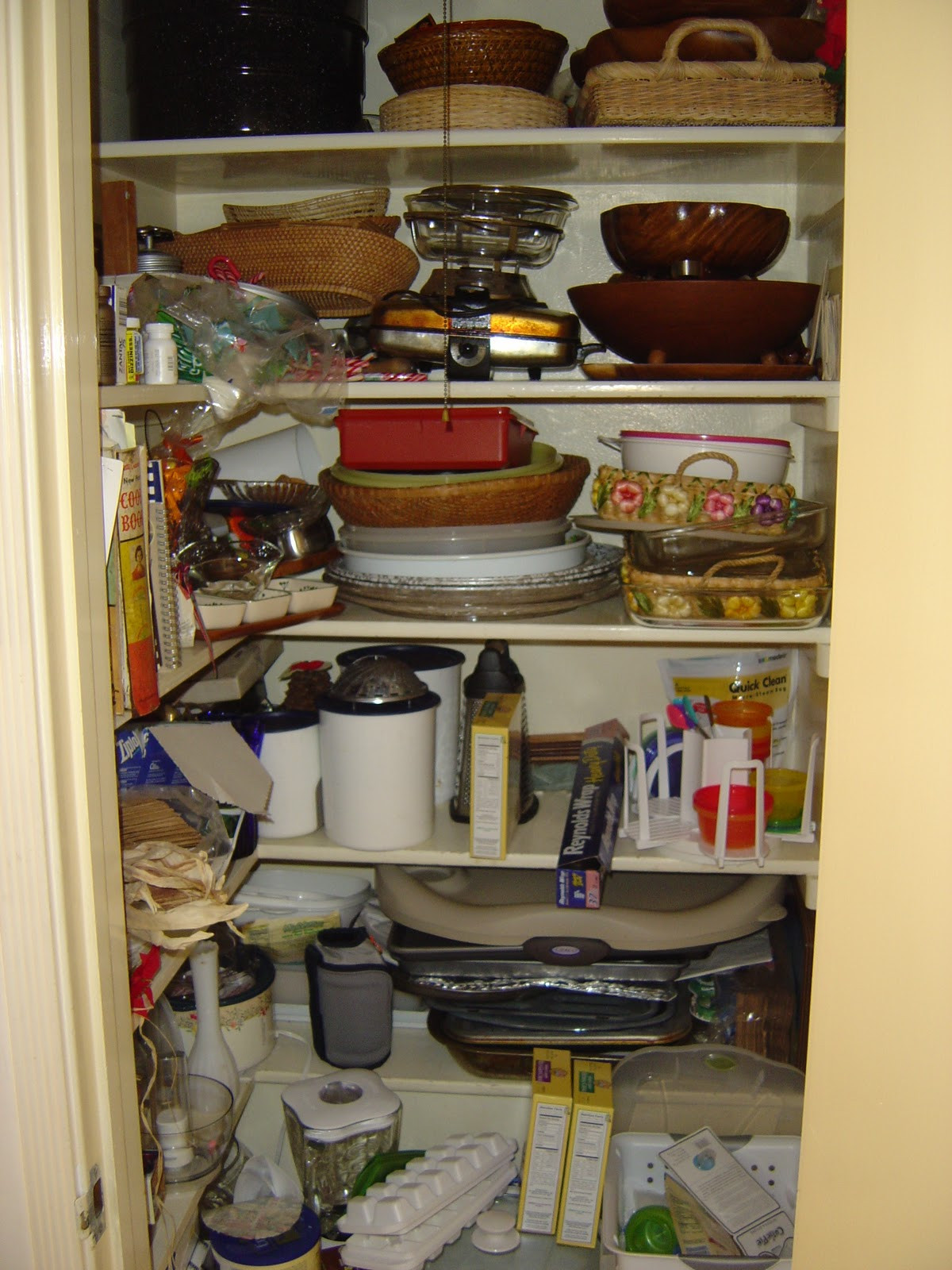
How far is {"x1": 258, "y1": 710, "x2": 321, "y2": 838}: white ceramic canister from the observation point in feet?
4.94

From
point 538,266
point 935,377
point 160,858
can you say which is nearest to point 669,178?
point 538,266

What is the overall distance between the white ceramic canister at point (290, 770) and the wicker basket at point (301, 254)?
594mm

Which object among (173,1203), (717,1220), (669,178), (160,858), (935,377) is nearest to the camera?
(935,377)

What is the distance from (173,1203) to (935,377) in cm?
120

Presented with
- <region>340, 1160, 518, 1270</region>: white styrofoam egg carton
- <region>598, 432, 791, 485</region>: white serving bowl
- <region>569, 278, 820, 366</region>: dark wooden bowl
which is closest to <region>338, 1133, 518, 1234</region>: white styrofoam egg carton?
<region>340, 1160, 518, 1270</region>: white styrofoam egg carton

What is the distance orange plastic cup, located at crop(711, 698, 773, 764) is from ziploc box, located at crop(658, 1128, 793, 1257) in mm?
537

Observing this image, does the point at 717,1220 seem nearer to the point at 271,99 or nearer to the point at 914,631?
the point at 914,631

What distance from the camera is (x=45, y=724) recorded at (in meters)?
0.71

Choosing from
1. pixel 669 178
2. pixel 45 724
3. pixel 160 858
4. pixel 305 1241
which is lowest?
pixel 305 1241

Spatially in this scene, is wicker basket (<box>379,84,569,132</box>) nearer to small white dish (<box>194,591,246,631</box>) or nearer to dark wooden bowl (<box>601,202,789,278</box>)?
dark wooden bowl (<box>601,202,789,278</box>)

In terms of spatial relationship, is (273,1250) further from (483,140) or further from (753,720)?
(483,140)

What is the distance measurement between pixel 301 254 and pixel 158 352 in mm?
341

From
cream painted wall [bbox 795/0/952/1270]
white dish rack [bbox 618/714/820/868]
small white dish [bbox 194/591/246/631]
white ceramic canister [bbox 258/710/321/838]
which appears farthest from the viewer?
white ceramic canister [bbox 258/710/321/838]

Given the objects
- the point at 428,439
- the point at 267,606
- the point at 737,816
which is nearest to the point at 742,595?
the point at 737,816
